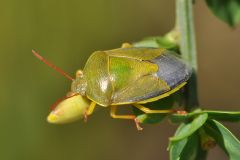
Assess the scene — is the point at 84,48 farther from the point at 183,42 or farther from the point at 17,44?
the point at 183,42

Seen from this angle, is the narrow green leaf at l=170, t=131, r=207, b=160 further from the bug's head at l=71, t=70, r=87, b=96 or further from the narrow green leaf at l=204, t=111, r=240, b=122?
the bug's head at l=71, t=70, r=87, b=96

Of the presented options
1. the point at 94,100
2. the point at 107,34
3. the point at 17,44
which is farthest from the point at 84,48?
the point at 94,100

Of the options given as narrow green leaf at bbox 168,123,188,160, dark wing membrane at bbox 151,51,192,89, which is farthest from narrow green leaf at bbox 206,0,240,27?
narrow green leaf at bbox 168,123,188,160

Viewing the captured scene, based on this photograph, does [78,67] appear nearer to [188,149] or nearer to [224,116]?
[188,149]

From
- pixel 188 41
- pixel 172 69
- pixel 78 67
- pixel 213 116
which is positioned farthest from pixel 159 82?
pixel 78 67

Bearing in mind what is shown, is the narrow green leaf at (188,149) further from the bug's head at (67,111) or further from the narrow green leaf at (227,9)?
the narrow green leaf at (227,9)
